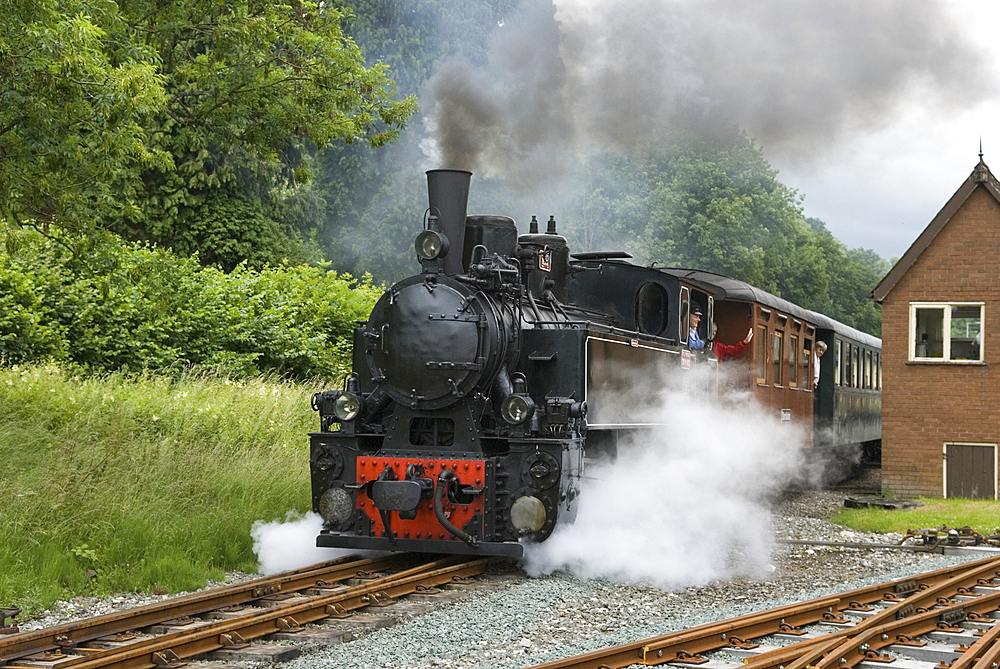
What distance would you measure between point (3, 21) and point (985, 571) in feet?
28.3

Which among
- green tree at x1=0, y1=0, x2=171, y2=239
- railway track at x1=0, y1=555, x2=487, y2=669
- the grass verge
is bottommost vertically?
railway track at x1=0, y1=555, x2=487, y2=669

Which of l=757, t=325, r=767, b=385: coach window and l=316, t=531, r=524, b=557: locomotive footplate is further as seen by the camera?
l=757, t=325, r=767, b=385: coach window

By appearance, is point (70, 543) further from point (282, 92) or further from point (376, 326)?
point (282, 92)

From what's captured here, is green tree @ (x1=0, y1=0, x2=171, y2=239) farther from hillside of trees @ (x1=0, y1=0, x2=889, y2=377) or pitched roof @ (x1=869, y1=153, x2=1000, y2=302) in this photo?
pitched roof @ (x1=869, y1=153, x2=1000, y2=302)

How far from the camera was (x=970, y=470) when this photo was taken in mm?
15578

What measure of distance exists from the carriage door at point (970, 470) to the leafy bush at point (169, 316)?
9.09 metres

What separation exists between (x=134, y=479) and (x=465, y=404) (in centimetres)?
297

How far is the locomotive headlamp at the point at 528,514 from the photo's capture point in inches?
318

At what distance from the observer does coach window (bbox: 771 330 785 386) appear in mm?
14406

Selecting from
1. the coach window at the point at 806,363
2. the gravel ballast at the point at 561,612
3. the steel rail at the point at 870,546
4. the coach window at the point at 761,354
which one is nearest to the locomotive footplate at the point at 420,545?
the gravel ballast at the point at 561,612

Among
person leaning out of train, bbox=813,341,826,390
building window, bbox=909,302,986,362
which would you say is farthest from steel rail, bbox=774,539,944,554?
person leaning out of train, bbox=813,341,826,390

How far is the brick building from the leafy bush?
8370mm

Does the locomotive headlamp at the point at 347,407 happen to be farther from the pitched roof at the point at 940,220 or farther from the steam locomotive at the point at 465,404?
the pitched roof at the point at 940,220

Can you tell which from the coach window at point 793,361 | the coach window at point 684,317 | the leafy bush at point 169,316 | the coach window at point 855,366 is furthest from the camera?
the coach window at point 855,366
